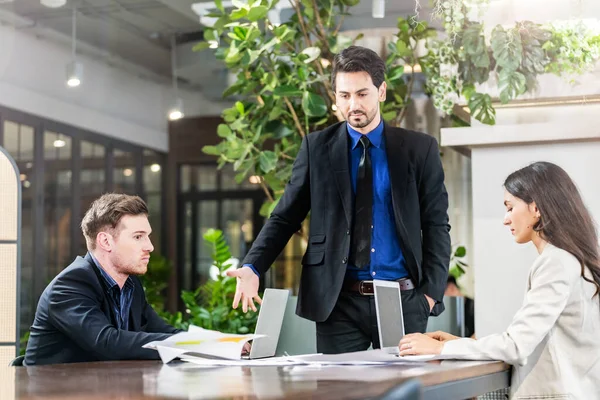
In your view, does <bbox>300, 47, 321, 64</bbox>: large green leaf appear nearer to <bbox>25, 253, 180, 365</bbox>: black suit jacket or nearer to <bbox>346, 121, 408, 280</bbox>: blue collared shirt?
<bbox>346, 121, 408, 280</bbox>: blue collared shirt

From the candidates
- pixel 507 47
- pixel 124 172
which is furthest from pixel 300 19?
pixel 124 172

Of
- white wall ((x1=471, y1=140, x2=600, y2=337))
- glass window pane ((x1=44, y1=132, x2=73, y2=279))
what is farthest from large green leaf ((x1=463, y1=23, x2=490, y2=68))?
glass window pane ((x1=44, y1=132, x2=73, y2=279))

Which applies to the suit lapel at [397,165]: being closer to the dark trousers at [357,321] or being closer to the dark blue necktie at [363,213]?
the dark blue necktie at [363,213]

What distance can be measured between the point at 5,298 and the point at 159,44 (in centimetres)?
463

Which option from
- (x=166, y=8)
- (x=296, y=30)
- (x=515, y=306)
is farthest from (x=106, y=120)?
(x=515, y=306)

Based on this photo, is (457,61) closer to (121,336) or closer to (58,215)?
(121,336)

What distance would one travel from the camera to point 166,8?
24.4 feet

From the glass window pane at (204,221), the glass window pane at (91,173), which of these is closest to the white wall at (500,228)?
the glass window pane at (91,173)

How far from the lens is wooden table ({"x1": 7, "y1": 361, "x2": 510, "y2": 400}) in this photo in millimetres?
1292

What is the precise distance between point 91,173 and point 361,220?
235 inches

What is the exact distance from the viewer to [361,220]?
2.68m

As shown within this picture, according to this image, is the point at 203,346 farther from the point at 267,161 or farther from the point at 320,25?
the point at 320,25

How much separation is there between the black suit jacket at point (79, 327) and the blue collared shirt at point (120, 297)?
3 cm

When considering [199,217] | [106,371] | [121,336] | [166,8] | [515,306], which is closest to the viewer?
[106,371]
